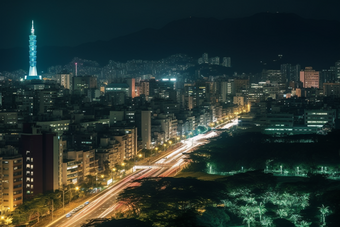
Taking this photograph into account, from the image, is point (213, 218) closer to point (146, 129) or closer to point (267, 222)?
point (267, 222)

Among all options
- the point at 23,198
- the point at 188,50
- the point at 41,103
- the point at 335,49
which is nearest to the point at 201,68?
the point at 188,50

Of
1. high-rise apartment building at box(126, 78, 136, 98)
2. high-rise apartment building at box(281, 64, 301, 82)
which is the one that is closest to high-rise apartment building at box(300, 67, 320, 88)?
high-rise apartment building at box(281, 64, 301, 82)

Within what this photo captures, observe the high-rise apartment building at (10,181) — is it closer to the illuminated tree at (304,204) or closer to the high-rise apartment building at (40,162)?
the high-rise apartment building at (40,162)

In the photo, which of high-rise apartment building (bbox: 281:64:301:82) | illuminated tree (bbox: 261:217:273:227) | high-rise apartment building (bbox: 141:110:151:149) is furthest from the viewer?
high-rise apartment building (bbox: 281:64:301:82)

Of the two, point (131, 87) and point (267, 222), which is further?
point (131, 87)

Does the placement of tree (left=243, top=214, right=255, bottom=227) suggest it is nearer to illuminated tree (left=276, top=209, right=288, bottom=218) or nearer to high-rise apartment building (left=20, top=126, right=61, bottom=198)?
illuminated tree (left=276, top=209, right=288, bottom=218)

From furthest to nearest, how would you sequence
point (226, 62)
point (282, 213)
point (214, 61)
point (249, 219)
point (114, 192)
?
1. point (226, 62)
2. point (214, 61)
3. point (114, 192)
4. point (282, 213)
5. point (249, 219)

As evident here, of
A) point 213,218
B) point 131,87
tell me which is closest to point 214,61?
point 131,87
